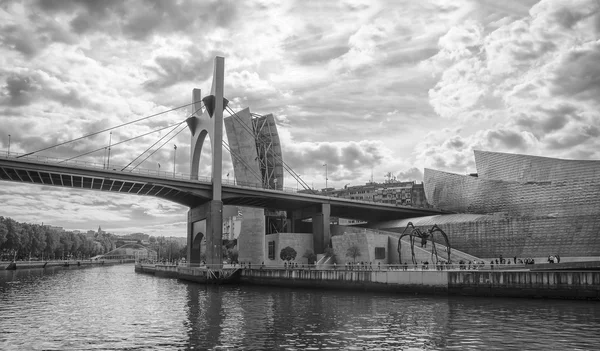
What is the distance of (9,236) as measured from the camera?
9738cm

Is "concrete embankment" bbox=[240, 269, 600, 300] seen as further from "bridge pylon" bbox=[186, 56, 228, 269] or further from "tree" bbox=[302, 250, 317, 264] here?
"tree" bbox=[302, 250, 317, 264]

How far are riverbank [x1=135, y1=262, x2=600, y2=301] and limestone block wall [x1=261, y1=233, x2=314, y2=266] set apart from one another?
26.0m

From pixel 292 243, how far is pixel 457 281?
1742 inches

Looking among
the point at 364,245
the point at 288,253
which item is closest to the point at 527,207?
the point at 364,245

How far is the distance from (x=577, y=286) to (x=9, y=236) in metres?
96.9

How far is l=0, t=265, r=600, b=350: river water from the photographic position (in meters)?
19.2

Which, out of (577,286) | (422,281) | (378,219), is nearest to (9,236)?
(378,219)

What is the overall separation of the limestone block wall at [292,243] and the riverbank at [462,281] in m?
26.0

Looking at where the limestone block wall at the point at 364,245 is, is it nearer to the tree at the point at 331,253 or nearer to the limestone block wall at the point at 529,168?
the tree at the point at 331,253

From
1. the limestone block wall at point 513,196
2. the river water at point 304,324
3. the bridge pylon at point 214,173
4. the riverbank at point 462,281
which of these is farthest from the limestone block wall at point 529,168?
the bridge pylon at point 214,173

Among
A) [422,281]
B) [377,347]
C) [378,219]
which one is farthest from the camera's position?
[378,219]

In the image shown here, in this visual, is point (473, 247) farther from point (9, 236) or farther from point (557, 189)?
point (9, 236)

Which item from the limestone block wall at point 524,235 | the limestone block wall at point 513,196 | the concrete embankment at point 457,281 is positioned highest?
the limestone block wall at point 513,196

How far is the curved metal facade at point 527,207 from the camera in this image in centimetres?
5656
